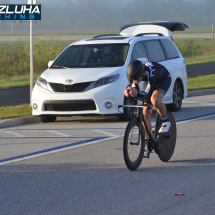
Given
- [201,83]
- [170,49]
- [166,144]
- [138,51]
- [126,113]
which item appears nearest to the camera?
[166,144]

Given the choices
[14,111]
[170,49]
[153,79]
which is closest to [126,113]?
[14,111]

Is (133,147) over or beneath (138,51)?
beneath

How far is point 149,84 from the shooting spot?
6.82m

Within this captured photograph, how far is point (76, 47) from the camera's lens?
1245 centimetres

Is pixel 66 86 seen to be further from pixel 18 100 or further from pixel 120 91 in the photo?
pixel 18 100

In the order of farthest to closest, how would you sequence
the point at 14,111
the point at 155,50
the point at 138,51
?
1. the point at 155,50
2. the point at 14,111
3. the point at 138,51

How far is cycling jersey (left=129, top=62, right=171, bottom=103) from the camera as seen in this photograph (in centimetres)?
671

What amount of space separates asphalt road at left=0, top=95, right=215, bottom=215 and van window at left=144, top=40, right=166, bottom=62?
2838mm

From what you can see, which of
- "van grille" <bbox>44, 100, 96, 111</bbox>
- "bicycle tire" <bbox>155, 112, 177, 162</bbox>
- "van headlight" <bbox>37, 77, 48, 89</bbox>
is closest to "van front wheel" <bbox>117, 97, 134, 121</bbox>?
"van grille" <bbox>44, 100, 96, 111</bbox>

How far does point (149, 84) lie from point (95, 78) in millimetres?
4140

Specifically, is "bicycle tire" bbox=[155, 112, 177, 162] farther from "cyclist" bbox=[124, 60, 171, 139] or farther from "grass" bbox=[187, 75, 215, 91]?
"grass" bbox=[187, 75, 215, 91]

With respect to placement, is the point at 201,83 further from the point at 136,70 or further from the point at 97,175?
the point at 97,175

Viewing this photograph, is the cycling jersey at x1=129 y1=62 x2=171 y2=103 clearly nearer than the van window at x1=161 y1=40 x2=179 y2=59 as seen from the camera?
Yes

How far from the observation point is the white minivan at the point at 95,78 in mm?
10781
